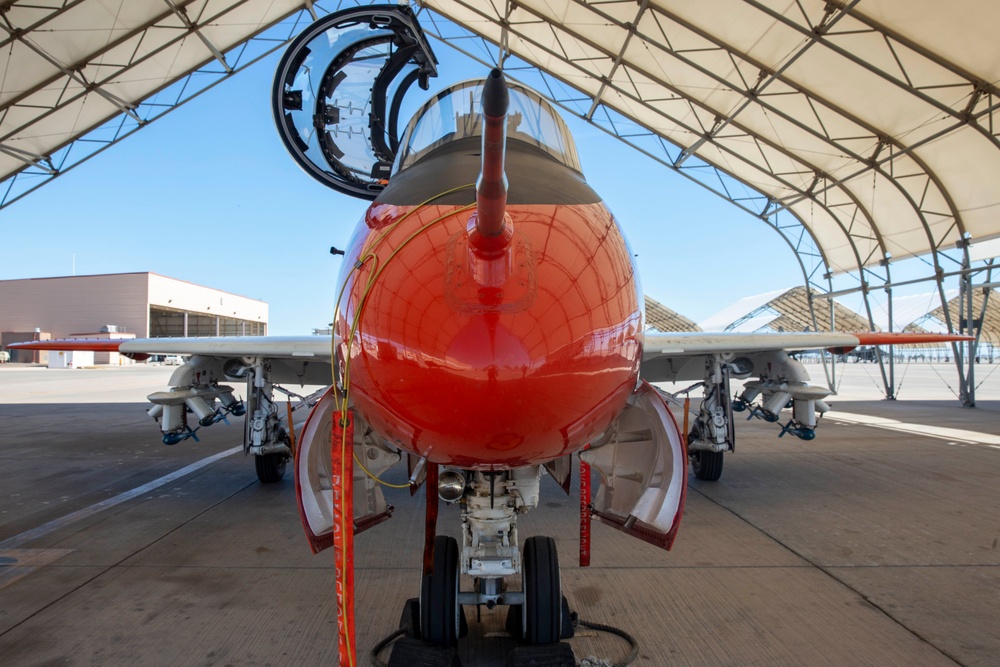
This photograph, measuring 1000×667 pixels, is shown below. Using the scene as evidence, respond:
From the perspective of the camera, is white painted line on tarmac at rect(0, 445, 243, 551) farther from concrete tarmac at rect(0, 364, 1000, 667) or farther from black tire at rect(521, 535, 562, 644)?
black tire at rect(521, 535, 562, 644)

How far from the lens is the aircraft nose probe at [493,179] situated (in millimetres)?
1399

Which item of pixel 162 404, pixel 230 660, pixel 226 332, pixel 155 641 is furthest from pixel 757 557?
pixel 226 332

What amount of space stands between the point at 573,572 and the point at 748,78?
1163cm

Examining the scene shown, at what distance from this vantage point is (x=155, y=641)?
125 inches

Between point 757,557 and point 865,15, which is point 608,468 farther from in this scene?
point 865,15

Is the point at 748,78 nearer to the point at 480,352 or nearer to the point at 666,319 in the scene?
the point at 480,352

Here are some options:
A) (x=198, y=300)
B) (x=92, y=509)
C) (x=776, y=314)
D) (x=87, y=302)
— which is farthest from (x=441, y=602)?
(x=198, y=300)

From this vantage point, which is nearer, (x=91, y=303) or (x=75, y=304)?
(x=91, y=303)

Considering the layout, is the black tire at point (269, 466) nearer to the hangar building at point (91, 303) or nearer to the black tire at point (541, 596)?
the black tire at point (541, 596)

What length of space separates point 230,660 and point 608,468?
90.0 inches

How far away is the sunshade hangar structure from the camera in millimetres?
10039

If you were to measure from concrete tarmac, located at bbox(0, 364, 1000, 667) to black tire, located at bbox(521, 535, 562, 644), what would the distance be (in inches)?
9.8

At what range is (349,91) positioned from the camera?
5711mm

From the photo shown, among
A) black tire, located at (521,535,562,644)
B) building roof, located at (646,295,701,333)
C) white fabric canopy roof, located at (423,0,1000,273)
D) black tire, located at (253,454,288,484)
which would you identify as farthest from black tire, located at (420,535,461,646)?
building roof, located at (646,295,701,333)
